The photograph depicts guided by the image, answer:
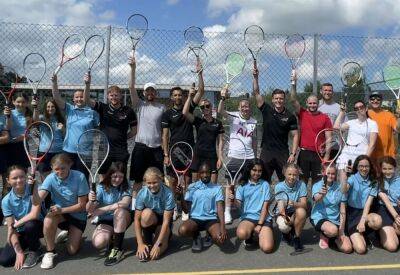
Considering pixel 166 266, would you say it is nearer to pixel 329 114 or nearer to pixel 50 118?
pixel 50 118

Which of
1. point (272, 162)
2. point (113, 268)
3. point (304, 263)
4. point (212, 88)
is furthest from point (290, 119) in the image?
point (113, 268)

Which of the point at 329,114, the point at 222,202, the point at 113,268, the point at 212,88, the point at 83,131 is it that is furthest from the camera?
the point at 212,88

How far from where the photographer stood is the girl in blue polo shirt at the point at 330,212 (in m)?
5.21

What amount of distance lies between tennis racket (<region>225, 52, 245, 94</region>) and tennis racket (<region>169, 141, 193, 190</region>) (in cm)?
109

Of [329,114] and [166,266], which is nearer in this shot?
[166,266]

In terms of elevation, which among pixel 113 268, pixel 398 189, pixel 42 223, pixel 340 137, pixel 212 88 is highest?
pixel 212 88

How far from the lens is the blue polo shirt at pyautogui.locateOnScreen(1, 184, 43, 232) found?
16.4 ft

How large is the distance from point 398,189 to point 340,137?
102 centimetres

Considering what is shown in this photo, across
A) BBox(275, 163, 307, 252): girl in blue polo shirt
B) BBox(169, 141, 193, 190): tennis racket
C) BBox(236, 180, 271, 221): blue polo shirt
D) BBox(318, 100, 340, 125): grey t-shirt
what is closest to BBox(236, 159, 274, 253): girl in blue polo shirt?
BBox(236, 180, 271, 221): blue polo shirt

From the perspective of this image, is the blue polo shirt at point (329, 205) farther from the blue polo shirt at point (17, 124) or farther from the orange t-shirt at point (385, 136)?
the blue polo shirt at point (17, 124)

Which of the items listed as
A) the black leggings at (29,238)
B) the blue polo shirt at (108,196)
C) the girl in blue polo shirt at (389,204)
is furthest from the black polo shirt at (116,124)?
the girl in blue polo shirt at (389,204)

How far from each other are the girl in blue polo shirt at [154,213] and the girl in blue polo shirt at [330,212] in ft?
5.70

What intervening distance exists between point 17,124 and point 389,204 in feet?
16.6

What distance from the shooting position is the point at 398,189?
5.55 metres
